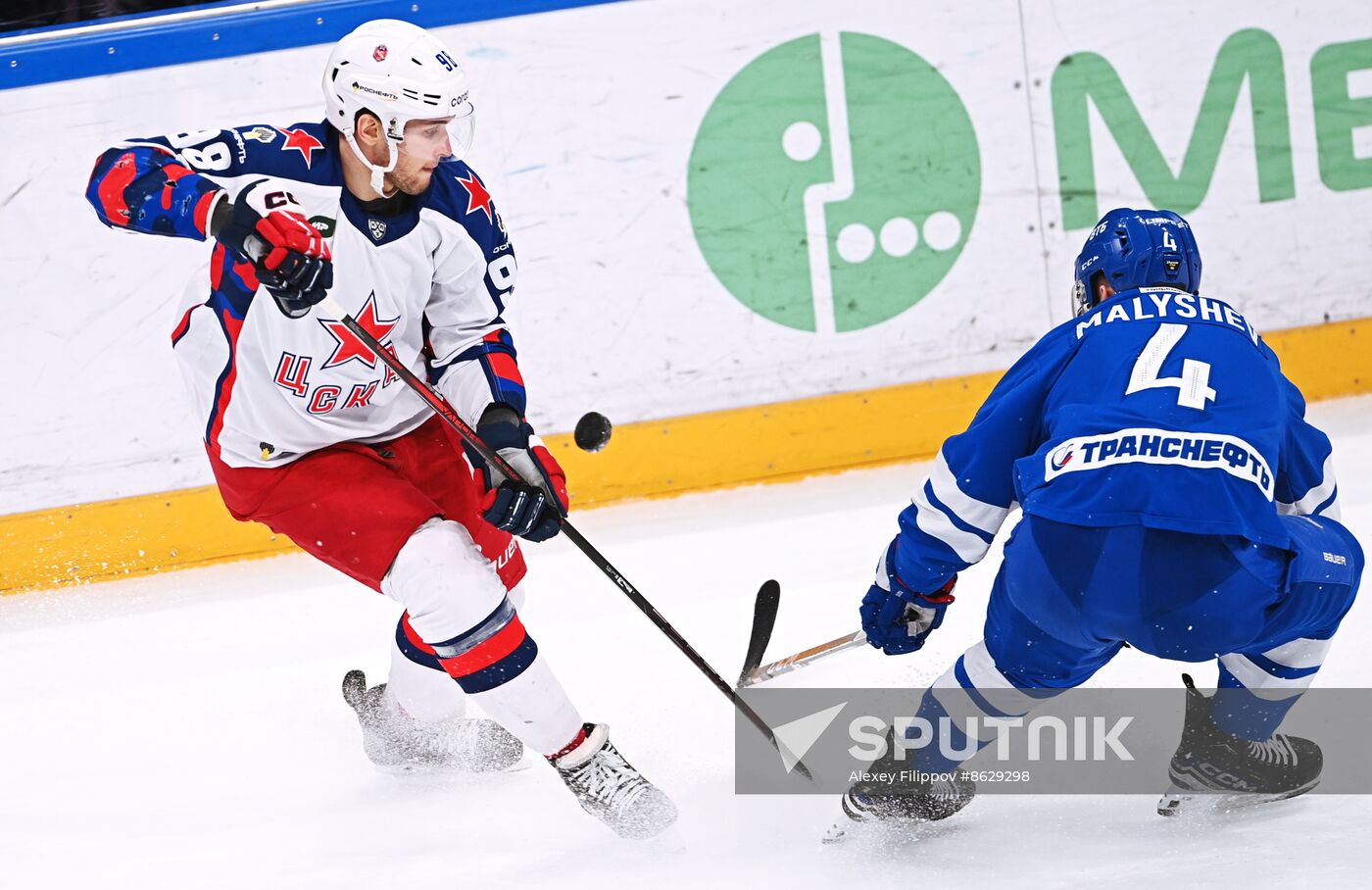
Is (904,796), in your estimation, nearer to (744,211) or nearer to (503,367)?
(503,367)

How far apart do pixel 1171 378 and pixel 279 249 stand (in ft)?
3.98

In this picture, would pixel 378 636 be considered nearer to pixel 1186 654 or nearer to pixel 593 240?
pixel 593 240

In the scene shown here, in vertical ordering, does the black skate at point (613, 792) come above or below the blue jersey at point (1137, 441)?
below

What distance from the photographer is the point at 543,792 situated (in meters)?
2.44

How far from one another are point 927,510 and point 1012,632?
0.65ft

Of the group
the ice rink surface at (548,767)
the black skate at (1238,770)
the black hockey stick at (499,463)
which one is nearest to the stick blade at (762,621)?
the ice rink surface at (548,767)

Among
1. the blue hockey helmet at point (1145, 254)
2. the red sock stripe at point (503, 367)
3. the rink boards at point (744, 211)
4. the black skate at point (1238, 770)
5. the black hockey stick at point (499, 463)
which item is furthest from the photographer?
the rink boards at point (744, 211)

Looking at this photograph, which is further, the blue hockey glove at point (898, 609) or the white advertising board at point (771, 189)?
the white advertising board at point (771, 189)

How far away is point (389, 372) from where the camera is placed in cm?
244

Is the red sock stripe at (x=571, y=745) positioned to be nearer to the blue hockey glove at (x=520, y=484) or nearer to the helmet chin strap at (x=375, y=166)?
the blue hockey glove at (x=520, y=484)

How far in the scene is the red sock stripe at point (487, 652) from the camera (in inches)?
84.9

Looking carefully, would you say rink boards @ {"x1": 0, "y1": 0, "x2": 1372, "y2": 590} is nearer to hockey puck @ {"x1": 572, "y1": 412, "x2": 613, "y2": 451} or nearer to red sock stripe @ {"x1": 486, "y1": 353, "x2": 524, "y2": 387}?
red sock stripe @ {"x1": 486, "y1": 353, "x2": 524, "y2": 387}

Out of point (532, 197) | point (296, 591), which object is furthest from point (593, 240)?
point (296, 591)

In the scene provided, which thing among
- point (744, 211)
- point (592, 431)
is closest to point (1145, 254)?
point (592, 431)
